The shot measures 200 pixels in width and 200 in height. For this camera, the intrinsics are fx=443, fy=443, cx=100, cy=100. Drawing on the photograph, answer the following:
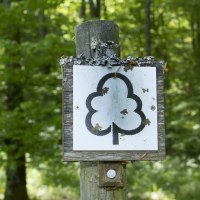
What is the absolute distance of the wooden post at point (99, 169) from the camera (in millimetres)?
1814

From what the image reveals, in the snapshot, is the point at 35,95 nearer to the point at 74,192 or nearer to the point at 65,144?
the point at 74,192

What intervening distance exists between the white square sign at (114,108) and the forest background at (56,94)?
22 cm

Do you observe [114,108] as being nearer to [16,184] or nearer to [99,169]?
[99,169]

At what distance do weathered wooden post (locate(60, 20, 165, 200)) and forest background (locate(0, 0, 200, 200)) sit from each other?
220 millimetres

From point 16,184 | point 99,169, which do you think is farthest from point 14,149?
point 99,169

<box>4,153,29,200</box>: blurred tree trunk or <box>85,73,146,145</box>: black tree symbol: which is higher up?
<box>85,73,146,145</box>: black tree symbol

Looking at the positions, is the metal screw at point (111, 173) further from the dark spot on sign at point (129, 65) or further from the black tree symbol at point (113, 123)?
the dark spot on sign at point (129, 65)

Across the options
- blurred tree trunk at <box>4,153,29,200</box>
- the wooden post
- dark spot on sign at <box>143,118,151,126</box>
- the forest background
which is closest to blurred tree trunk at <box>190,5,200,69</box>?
the forest background

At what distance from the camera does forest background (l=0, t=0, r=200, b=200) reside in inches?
241

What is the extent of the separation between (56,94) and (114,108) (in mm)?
5551

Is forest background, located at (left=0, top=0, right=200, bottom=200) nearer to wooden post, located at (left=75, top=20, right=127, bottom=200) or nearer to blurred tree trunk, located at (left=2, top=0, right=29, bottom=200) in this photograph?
blurred tree trunk, located at (left=2, top=0, right=29, bottom=200)

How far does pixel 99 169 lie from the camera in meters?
1.82

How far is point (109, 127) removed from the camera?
180 cm

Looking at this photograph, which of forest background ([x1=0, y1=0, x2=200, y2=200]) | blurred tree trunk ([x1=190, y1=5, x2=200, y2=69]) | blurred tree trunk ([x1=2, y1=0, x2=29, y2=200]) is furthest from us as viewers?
blurred tree trunk ([x1=190, y1=5, x2=200, y2=69])
